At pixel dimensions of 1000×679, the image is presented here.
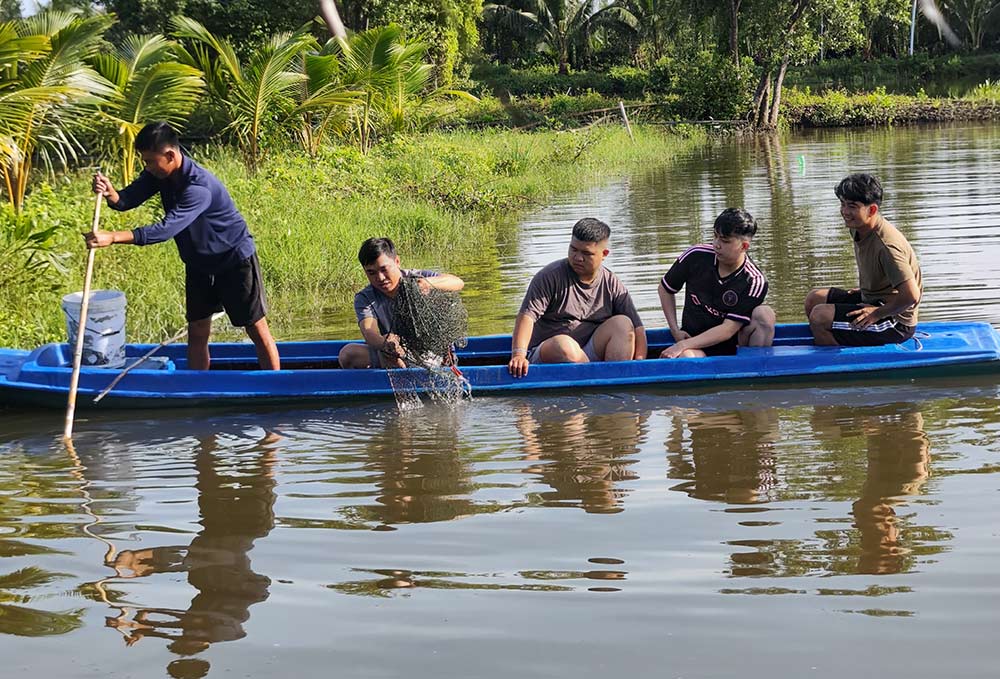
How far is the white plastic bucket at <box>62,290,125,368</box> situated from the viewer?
6996 millimetres

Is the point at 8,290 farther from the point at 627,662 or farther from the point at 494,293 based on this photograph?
the point at 627,662

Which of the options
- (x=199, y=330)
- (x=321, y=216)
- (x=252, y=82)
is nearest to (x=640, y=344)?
(x=199, y=330)

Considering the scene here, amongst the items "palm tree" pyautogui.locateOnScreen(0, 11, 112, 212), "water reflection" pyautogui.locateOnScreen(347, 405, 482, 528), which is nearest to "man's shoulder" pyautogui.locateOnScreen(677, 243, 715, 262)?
"water reflection" pyautogui.locateOnScreen(347, 405, 482, 528)

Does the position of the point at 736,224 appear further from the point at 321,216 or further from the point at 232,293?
the point at 321,216

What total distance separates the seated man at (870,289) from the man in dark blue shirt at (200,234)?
337 centimetres

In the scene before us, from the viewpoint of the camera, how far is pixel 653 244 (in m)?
13.1

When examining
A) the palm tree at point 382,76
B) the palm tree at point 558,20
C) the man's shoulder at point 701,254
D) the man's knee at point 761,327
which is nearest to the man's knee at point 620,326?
the man's shoulder at point 701,254

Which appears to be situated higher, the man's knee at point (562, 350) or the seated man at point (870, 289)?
the seated man at point (870, 289)

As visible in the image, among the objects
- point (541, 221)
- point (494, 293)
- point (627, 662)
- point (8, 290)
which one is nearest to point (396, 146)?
point (541, 221)

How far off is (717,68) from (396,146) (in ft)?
52.5

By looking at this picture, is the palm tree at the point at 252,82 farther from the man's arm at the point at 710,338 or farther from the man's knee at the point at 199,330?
the man's arm at the point at 710,338

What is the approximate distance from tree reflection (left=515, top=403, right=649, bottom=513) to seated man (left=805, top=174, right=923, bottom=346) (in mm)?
1317

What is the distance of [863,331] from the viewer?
6613 mm

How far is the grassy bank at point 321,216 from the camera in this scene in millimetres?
9305
